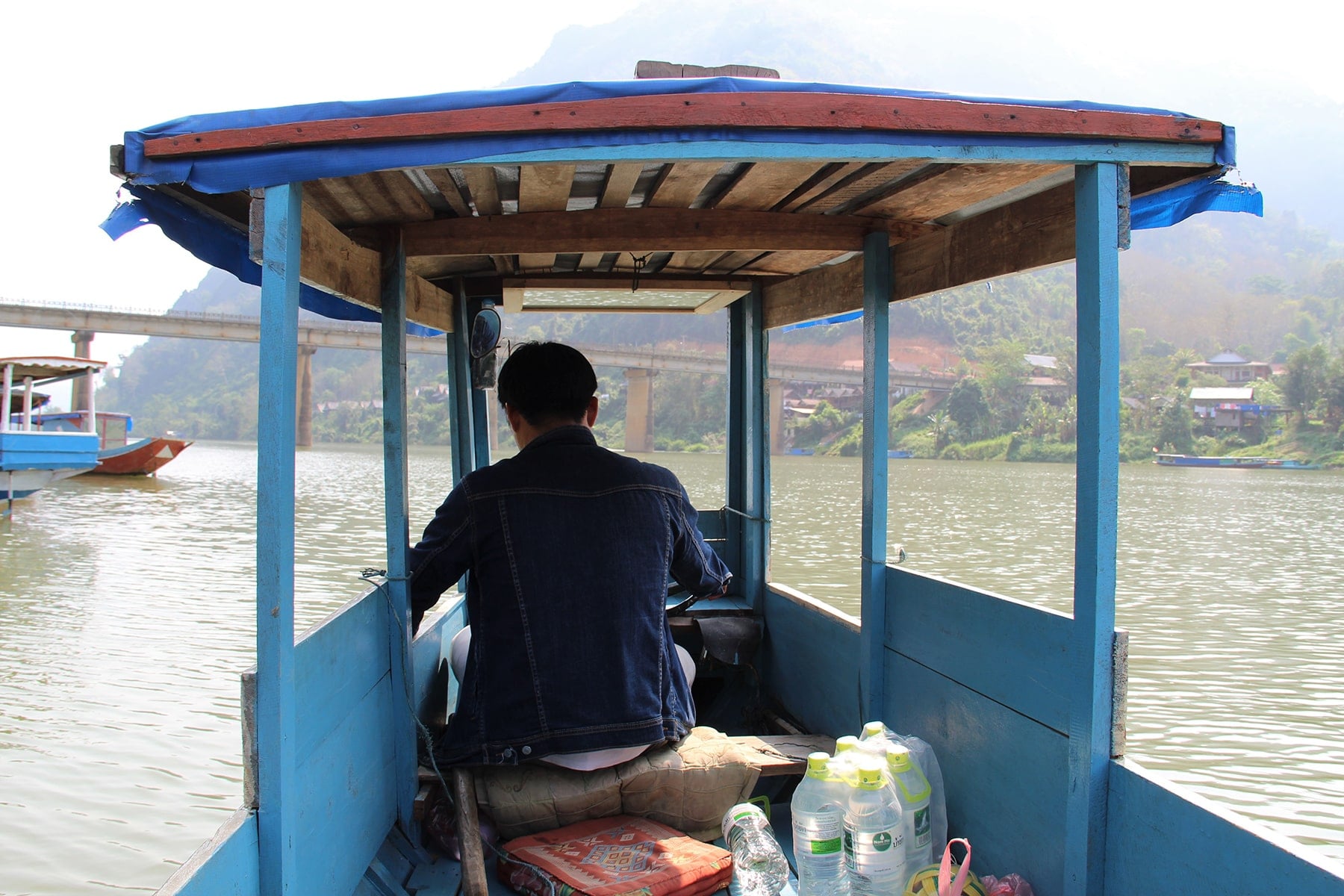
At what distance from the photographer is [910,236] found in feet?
11.4

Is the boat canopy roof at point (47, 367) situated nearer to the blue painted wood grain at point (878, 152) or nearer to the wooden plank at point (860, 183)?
the wooden plank at point (860, 183)

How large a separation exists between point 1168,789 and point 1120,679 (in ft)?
0.93

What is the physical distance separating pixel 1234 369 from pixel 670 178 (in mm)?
84624

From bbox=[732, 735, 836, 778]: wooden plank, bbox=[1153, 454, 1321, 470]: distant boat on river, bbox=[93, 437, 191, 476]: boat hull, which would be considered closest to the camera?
bbox=[732, 735, 836, 778]: wooden plank

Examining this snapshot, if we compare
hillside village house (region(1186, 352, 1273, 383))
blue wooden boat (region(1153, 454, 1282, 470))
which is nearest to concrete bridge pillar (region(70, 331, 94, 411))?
blue wooden boat (region(1153, 454, 1282, 470))

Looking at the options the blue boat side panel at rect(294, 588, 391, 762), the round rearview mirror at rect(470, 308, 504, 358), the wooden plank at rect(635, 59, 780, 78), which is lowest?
the blue boat side panel at rect(294, 588, 391, 762)

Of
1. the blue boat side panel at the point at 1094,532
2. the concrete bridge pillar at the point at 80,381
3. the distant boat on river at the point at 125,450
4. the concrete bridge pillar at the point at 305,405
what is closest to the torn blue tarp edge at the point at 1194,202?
the blue boat side panel at the point at 1094,532

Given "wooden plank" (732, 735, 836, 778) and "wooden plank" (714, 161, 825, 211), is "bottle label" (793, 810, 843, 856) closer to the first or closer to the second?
"wooden plank" (732, 735, 836, 778)

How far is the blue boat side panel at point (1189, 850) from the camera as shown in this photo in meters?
1.62

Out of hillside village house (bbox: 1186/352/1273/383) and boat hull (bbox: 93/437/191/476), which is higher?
hillside village house (bbox: 1186/352/1273/383)

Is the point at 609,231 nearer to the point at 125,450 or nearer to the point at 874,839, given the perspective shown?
the point at 874,839

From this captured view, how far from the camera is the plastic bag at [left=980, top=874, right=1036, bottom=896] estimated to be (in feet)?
7.87

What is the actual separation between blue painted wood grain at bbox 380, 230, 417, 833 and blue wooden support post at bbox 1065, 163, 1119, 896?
1.86 metres

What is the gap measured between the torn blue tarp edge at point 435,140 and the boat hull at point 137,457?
3461 cm
